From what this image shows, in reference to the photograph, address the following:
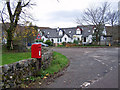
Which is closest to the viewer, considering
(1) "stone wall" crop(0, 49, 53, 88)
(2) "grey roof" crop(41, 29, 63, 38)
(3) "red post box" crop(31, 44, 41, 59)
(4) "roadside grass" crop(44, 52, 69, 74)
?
(1) "stone wall" crop(0, 49, 53, 88)

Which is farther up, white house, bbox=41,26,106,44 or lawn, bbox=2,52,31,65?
white house, bbox=41,26,106,44

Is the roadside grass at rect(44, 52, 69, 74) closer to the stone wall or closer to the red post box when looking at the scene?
the red post box

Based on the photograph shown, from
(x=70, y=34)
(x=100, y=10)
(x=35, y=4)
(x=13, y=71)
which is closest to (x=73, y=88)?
(x=13, y=71)

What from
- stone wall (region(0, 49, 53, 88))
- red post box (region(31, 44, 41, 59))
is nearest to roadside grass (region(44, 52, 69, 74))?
red post box (region(31, 44, 41, 59))

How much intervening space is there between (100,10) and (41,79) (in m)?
30.5

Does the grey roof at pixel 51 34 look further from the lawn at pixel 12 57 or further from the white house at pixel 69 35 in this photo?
the lawn at pixel 12 57

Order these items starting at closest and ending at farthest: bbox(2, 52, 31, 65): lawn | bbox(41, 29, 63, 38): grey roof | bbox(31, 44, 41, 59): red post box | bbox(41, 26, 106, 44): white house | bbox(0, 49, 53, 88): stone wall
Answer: bbox(0, 49, 53, 88): stone wall, bbox(31, 44, 41, 59): red post box, bbox(2, 52, 31, 65): lawn, bbox(41, 26, 106, 44): white house, bbox(41, 29, 63, 38): grey roof

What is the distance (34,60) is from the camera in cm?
586

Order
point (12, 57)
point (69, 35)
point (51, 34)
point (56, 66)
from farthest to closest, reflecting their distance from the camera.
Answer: point (51, 34) → point (69, 35) → point (56, 66) → point (12, 57)

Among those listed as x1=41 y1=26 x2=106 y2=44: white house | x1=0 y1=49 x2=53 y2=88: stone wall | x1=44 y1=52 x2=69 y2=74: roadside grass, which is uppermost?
x1=41 y1=26 x2=106 y2=44: white house

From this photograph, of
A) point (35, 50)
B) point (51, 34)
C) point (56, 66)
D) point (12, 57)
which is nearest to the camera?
point (35, 50)

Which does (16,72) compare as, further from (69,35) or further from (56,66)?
(69,35)

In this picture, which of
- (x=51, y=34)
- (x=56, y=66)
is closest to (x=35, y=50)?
(x=56, y=66)

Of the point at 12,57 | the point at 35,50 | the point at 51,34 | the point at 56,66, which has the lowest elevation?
the point at 56,66
